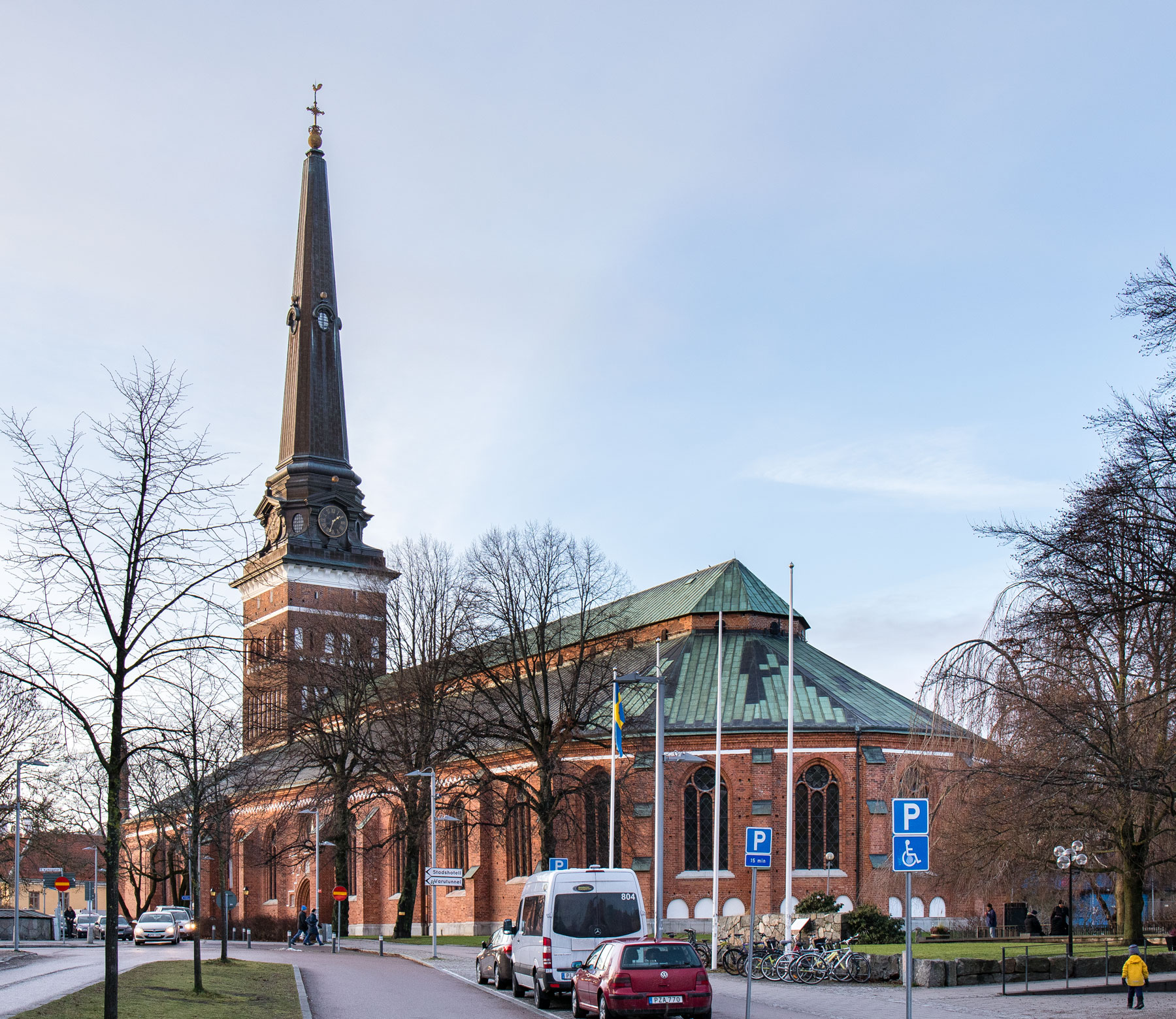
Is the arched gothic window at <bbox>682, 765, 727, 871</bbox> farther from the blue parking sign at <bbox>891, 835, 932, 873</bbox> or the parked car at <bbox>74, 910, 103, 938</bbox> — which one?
the blue parking sign at <bbox>891, 835, 932, 873</bbox>

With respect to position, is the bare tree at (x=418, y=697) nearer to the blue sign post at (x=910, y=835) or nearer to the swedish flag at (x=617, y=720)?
the swedish flag at (x=617, y=720)

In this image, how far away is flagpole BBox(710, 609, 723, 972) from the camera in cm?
3428

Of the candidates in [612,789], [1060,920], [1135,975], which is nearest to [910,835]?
[1135,975]

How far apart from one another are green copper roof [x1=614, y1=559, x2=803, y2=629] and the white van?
32.1m

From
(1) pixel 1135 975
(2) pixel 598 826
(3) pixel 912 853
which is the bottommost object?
(2) pixel 598 826

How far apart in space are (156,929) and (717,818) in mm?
20123

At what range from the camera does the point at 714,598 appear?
59625 mm

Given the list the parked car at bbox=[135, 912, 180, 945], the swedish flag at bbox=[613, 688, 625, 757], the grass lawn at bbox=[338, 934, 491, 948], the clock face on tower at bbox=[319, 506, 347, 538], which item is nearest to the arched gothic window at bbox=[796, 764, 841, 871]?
the grass lawn at bbox=[338, 934, 491, 948]

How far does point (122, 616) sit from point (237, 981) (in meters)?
13.1

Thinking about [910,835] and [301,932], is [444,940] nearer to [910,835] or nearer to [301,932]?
[301,932]

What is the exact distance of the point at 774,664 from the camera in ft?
182

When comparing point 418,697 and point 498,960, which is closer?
point 498,960

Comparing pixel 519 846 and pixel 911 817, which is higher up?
pixel 911 817

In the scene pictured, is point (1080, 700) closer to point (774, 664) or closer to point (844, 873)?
point (844, 873)
